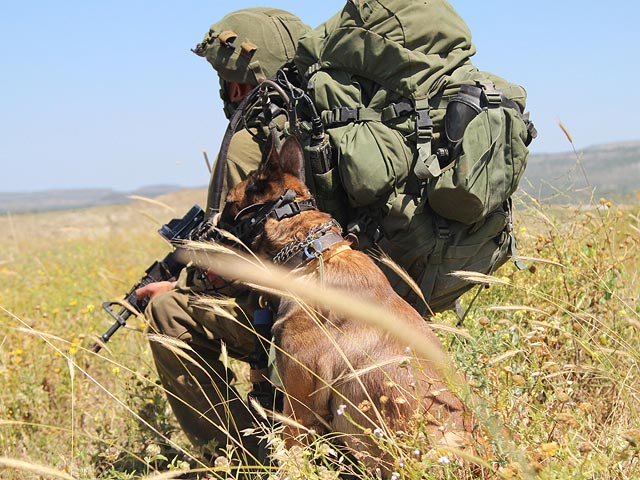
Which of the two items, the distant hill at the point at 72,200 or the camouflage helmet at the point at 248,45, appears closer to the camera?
Answer: the camouflage helmet at the point at 248,45

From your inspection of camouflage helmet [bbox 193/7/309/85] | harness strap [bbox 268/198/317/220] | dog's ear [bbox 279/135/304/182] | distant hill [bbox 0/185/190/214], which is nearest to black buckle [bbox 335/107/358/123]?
dog's ear [bbox 279/135/304/182]

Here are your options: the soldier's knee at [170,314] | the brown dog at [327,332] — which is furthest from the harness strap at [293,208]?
the soldier's knee at [170,314]

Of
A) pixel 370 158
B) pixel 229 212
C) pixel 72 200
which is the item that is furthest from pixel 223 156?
pixel 72 200

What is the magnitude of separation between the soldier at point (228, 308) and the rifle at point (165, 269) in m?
0.10

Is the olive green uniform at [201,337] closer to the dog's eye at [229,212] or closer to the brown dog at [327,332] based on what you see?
the dog's eye at [229,212]

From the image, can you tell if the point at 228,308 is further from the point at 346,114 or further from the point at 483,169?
the point at 483,169

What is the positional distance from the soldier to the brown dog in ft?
1.12

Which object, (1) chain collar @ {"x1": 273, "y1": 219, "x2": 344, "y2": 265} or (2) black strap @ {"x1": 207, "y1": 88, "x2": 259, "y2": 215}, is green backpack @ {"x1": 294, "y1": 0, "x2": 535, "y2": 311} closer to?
(1) chain collar @ {"x1": 273, "y1": 219, "x2": 344, "y2": 265}

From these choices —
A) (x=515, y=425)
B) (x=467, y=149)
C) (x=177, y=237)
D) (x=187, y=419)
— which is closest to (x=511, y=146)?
(x=467, y=149)

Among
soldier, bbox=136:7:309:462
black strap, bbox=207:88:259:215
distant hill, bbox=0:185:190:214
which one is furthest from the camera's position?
distant hill, bbox=0:185:190:214

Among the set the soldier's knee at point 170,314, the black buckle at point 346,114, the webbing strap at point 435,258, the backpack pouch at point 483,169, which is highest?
the black buckle at point 346,114

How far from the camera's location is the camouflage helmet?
4.05 meters

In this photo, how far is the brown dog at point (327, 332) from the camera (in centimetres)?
283

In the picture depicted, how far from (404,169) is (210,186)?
1064 mm
